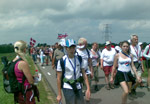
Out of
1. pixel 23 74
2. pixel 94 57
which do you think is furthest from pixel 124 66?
pixel 23 74

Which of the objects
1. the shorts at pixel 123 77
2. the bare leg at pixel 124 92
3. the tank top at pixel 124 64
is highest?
the tank top at pixel 124 64

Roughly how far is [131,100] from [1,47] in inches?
3274

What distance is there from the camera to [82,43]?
729 cm

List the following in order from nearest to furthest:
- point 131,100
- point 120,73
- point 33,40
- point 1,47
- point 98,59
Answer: point 120,73 < point 131,100 < point 98,59 < point 33,40 < point 1,47

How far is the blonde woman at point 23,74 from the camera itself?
4.06 meters

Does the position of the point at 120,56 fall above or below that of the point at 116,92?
above

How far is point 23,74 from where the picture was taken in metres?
4.11

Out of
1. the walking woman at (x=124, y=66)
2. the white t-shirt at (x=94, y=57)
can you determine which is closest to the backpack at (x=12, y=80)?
the walking woman at (x=124, y=66)

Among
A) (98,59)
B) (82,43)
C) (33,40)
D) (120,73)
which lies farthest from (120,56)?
(33,40)

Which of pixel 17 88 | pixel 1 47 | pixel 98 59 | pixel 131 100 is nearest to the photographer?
pixel 17 88

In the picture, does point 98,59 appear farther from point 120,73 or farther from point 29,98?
point 29,98

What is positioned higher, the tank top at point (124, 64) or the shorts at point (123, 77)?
the tank top at point (124, 64)

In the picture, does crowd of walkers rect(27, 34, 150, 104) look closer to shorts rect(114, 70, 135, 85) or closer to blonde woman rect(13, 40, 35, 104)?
shorts rect(114, 70, 135, 85)

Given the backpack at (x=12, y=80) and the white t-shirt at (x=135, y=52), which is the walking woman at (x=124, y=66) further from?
the backpack at (x=12, y=80)
